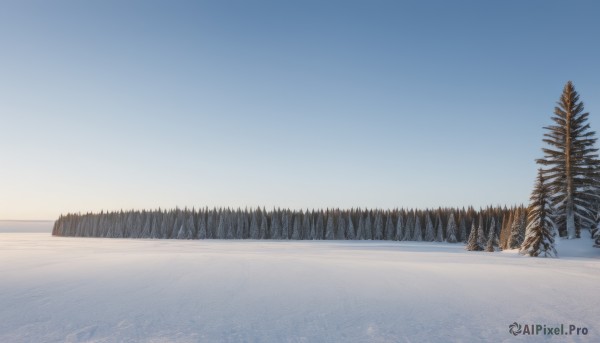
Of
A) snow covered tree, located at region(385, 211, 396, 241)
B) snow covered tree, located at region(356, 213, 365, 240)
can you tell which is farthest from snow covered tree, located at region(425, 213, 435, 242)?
snow covered tree, located at region(356, 213, 365, 240)

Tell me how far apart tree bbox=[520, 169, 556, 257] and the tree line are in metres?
52.3

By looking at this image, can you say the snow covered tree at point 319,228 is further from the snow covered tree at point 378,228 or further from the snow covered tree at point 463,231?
the snow covered tree at point 463,231

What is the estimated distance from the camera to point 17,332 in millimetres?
10125

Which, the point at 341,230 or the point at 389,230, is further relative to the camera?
the point at 341,230

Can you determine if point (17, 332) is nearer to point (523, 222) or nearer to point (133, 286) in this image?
point (133, 286)

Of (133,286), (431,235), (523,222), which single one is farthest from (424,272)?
(431,235)

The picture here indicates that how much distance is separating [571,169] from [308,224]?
7700 cm

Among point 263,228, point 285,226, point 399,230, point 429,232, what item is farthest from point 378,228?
point 263,228

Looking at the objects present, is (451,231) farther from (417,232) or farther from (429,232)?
(417,232)

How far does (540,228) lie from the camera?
3850 cm

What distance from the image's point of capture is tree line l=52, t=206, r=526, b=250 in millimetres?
101000

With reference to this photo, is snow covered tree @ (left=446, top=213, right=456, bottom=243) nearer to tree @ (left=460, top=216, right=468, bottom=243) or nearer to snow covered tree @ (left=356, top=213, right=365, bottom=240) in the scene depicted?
tree @ (left=460, top=216, right=468, bottom=243)

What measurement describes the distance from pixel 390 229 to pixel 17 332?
102 m

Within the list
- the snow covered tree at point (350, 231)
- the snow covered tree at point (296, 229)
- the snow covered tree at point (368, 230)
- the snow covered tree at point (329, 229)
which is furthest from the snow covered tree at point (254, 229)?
the snow covered tree at point (368, 230)
